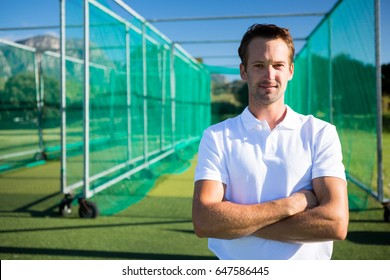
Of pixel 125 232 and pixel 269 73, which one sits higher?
pixel 269 73

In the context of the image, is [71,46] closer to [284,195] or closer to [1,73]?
[1,73]

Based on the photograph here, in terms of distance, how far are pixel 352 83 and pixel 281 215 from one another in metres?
3.48

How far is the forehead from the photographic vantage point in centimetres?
104

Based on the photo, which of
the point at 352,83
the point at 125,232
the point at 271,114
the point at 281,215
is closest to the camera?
the point at 281,215

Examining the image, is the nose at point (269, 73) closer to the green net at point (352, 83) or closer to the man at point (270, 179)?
the man at point (270, 179)

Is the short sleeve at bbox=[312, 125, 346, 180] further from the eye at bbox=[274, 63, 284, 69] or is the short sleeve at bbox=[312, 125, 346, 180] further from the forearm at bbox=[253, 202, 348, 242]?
the eye at bbox=[274, 63, 284, 69]

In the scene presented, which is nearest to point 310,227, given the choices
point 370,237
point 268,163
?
point 268,163

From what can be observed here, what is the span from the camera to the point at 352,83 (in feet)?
13.5

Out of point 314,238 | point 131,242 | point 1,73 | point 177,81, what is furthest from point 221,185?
point 177,81

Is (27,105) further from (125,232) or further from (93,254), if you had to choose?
(93,254)

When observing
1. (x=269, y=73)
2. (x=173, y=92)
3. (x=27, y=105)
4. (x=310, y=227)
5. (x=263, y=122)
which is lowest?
(x=310, y=227)

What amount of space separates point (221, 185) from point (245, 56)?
348mm

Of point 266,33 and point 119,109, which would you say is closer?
point 266,33

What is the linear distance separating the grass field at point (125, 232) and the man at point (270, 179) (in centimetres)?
146
